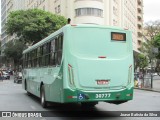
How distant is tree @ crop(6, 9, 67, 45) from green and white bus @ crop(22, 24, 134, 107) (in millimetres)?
44240

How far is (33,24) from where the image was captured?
56.1 meters

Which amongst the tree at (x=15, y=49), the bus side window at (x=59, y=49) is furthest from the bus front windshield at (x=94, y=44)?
the tree at (x=15, y=49)

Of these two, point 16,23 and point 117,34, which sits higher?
point 16,23

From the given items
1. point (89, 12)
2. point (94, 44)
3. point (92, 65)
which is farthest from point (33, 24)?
point (92, 65)

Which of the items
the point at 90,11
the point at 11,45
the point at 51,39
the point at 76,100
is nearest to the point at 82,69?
the point at 76,100

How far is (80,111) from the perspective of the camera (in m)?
13.8

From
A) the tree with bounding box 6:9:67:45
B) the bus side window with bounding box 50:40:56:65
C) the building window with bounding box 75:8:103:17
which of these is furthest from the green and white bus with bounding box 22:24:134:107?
the building window with bounding box 75:8:103:17

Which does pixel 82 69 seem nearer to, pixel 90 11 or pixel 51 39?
pixel 51 39

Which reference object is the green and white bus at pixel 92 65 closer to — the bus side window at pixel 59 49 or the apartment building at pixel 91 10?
the bus side window at pixel 59 49

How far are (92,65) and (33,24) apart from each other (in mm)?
45525

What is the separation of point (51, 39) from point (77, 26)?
2.13 metres

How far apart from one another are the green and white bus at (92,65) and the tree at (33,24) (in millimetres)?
44240

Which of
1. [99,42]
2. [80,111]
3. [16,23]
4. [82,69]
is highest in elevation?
[16,23]

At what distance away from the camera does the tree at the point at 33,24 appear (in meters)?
56.4
